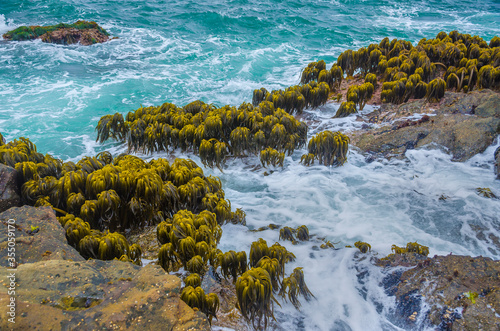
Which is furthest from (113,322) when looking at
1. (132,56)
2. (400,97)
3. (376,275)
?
(132,56)

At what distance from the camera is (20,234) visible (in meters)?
3.46

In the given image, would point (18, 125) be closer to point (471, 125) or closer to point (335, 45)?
point (471, 125)

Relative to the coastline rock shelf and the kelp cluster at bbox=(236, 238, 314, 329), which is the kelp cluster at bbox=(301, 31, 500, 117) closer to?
the kelp cluster at bbox=(236, 238, 314, 329)

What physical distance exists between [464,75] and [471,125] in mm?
2800

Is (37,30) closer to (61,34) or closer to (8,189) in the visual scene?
(61,34)

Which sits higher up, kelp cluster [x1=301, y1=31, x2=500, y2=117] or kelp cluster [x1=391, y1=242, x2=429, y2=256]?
kelp cluster [x1=301, y1=31, x2=500, y2=117]

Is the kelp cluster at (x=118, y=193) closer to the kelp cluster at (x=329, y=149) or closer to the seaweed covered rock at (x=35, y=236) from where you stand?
the seaweed covered rock at (x=35, y=236)

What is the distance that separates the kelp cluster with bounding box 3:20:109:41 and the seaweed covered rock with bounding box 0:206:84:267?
54.5 ft

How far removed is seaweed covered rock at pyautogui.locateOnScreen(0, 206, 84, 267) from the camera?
10.4ft

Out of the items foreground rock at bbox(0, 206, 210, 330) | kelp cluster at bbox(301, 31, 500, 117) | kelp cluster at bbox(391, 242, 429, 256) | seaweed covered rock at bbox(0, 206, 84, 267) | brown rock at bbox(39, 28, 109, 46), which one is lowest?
kelp cluster at bbox(391, 242, 429, 256)

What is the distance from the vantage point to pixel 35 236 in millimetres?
3457

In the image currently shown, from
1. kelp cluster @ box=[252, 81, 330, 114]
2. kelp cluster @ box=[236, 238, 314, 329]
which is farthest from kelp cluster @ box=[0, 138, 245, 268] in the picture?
kelp cluster @ box=[252, 81, 330, 114]

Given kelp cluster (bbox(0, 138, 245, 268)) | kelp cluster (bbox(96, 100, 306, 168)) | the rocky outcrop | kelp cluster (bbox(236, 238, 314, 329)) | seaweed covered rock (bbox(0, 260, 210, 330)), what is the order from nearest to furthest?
seaweed covered rock (bbox(0, 260, 210, 330))
kelp cluster (bbox(236, 238, 314, 329))
the rocky outcrop
kelp cluster (bbox(0, 138, 245, 268))
kelp cluster (bbox(96, 100, 306, 168))

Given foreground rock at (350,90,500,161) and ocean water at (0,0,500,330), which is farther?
foreground rock at (350,90,500,161)
